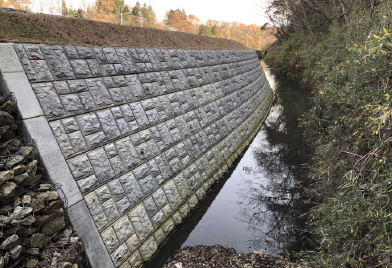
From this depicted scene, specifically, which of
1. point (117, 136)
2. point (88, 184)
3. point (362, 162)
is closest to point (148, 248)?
point (88, 184)

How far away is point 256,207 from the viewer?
8.41 metres

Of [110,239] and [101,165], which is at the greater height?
[101,165]

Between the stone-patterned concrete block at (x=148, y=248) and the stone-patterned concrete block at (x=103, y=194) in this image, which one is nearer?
the stone-patterned concrete block at (x=103, y=194)

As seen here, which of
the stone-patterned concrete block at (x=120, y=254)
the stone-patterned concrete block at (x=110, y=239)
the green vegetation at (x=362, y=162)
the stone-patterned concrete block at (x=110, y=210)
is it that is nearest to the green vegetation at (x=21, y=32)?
the stone-patterned concrete block at (x=110, y=210)

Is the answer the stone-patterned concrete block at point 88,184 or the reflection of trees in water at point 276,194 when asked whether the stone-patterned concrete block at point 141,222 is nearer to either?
the stone-patterned concrete block at point 88,184

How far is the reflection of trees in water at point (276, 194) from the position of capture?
6.87 metres

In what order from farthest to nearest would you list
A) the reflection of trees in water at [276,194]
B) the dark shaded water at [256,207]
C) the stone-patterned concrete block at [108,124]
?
the reflection of trees in water at [276,194] < the dark shaded water at [256,207] < the stone-patterned concrete block at [108,124]

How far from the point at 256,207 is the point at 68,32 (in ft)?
24.0

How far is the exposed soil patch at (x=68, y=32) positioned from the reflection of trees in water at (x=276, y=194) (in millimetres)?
6289

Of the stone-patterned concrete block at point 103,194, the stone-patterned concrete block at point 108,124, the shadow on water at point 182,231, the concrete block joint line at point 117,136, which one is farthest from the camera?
the shadow on water at point 182,231

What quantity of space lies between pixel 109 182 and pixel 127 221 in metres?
0.89

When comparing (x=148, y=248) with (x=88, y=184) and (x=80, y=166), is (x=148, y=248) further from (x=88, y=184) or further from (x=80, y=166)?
(x=80, y=166)

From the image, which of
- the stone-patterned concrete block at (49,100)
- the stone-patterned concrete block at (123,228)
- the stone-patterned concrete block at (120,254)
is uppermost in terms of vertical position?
the stone-patterned concrete block at (49,100)

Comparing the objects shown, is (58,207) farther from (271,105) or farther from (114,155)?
(271,105)
